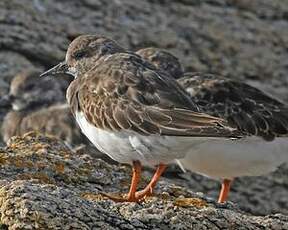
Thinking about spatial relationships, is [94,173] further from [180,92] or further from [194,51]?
[194,51]

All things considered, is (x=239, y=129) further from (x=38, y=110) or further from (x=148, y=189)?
(x=38, y=110)

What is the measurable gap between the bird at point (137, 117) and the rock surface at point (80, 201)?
0.23m

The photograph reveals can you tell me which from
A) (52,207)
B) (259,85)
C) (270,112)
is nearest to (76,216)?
(52,207)

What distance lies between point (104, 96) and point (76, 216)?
5.24ft

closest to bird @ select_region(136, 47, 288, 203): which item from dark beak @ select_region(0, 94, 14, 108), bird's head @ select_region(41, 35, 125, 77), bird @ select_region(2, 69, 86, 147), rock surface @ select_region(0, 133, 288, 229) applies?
bird's head @ select_region(41, 35, 125, 77)

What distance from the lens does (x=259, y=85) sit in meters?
11.6

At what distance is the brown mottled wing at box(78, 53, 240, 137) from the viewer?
6.21 metres

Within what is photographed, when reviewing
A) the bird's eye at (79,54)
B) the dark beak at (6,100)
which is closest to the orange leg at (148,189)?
the bird's eye at (79,54)

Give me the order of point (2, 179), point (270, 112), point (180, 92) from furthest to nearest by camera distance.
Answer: point (270, 112) < point (180, 92) < point (2, 179)

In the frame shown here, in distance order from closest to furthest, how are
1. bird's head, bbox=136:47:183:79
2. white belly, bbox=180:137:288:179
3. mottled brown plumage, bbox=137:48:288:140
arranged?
white belly, bbox=180:137:288:179 < mottled brown plumage, bbox=137:48:288:140 < bird's head, bbox=136:47:183:79

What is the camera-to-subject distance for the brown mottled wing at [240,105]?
8617 millimetres

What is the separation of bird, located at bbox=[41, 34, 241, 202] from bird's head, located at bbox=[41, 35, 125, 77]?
483 millimetres

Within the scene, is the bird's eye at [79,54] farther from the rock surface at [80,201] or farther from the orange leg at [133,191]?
the orange leg at [133,191]

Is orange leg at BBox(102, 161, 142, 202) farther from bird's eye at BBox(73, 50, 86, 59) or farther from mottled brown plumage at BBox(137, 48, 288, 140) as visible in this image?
mottled brown plumage at BBox(137, 48, 288, 140)
